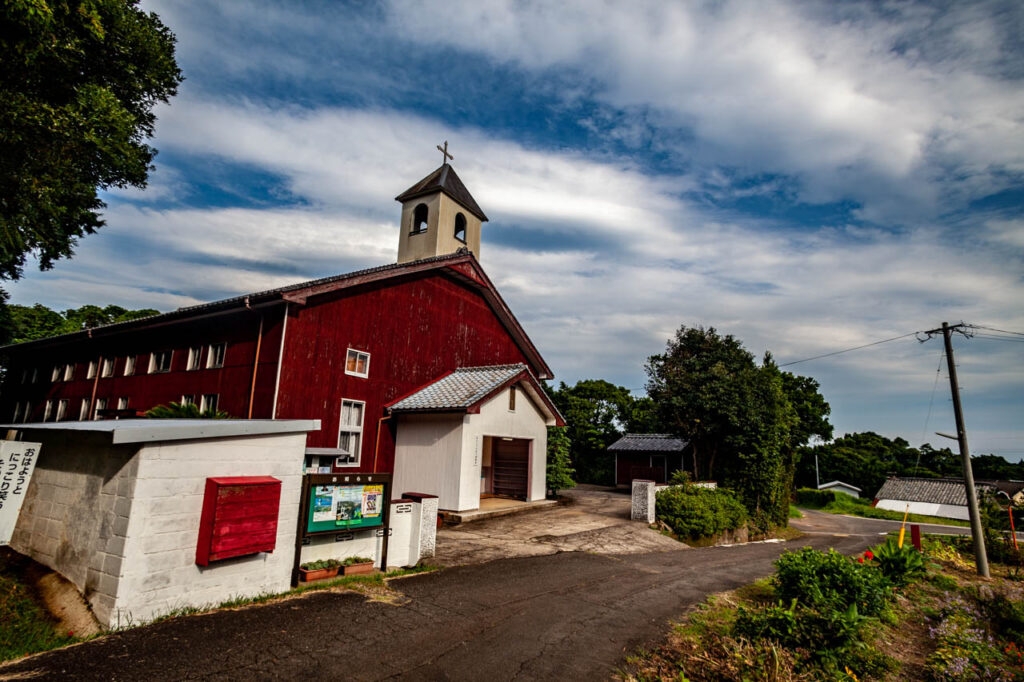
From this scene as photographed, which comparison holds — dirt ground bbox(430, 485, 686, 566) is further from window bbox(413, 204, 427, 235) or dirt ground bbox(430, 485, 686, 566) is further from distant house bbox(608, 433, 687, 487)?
distant house bbox(608, 433, 687, 487)

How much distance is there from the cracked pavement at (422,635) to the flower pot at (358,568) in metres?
0.76

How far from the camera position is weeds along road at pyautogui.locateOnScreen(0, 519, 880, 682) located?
5270mm

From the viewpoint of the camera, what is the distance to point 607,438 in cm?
4397

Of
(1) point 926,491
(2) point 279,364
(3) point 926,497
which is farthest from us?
(1) point 926,491

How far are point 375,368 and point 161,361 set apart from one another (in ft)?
26.3

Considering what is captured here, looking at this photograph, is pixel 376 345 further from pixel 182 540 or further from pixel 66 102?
pixel 66 102

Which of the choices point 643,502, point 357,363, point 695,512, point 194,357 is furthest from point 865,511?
point 194,357

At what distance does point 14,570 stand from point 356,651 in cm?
532

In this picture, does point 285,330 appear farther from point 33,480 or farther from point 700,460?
point 700,460

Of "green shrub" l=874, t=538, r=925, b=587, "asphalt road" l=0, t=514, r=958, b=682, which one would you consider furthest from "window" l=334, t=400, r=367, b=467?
"green shrub" l=874, t=538, r=925, b=587

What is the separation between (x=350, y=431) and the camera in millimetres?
15781

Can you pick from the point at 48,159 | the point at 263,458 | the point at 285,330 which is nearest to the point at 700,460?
the point at 285,330

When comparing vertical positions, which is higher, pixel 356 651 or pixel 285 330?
pixel 285 330

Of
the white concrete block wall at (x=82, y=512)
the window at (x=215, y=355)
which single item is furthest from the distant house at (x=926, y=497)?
the white concrete block wall at (x=82, y=512)
